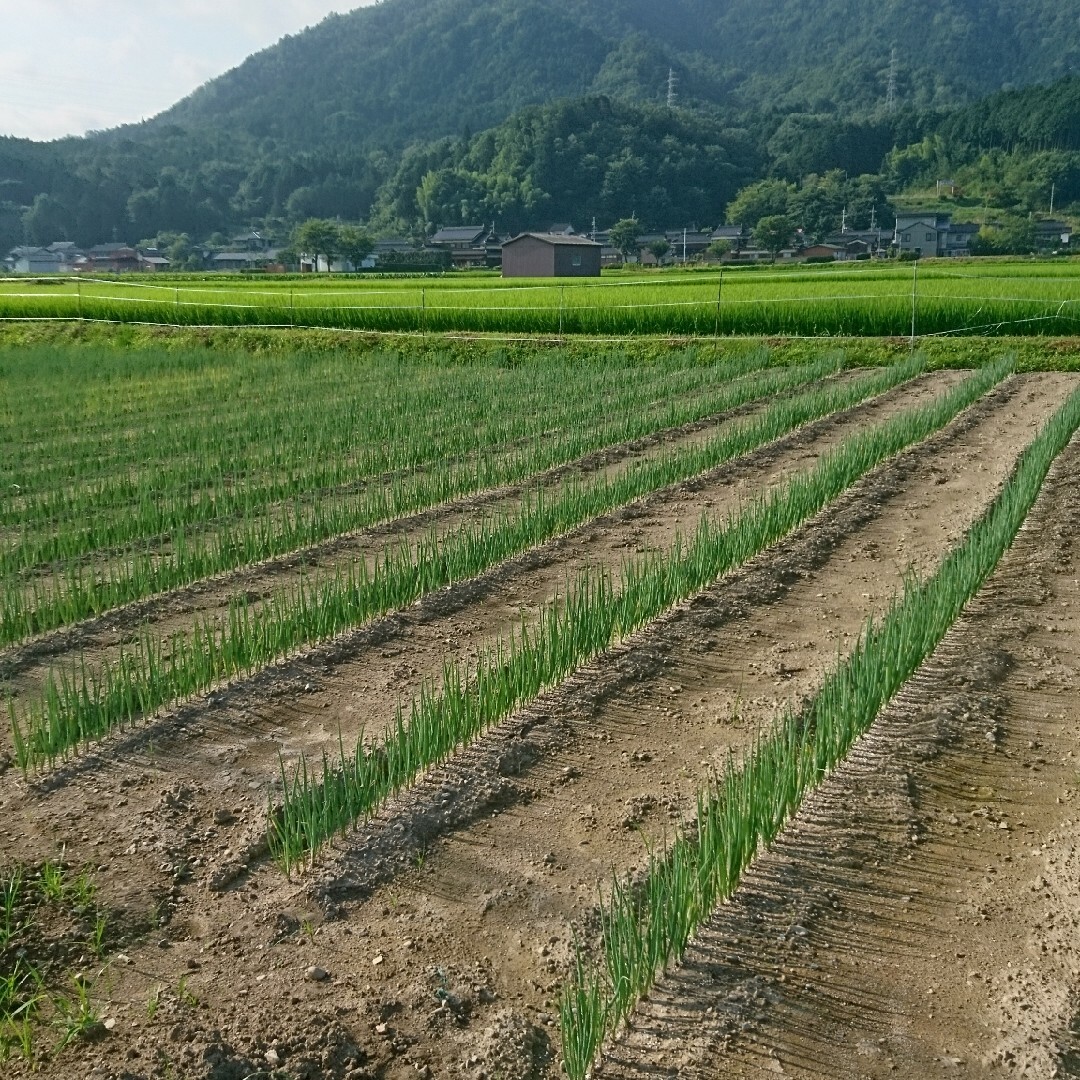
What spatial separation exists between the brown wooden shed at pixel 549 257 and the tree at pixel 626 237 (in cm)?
2092

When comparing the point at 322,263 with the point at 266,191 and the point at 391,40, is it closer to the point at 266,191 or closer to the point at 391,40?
the point at 266,191

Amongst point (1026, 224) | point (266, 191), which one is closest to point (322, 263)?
point (1026, 224)

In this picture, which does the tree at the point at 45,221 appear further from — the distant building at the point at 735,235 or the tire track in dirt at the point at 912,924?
the tire track in dirt at the point at 912,924

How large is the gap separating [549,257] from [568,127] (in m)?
39.7

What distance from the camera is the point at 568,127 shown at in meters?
79.7

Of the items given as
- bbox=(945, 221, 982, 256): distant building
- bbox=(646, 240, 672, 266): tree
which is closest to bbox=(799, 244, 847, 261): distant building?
bbox=(945, 221, 982, 256): distant building

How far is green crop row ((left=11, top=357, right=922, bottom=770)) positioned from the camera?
4.30 m

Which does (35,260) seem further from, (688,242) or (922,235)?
(922,235)

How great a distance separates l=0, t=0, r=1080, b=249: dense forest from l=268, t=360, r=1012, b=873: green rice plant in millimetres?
68452

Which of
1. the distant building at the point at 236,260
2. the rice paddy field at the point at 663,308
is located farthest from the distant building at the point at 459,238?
the rice paddy field at the point at 663,308

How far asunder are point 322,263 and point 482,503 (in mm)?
56867

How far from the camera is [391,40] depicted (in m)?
173

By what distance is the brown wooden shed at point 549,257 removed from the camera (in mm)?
43719

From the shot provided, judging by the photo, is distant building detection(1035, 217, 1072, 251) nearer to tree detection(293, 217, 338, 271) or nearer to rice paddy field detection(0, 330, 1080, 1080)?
tree detection(293, 217, 338, 271)
